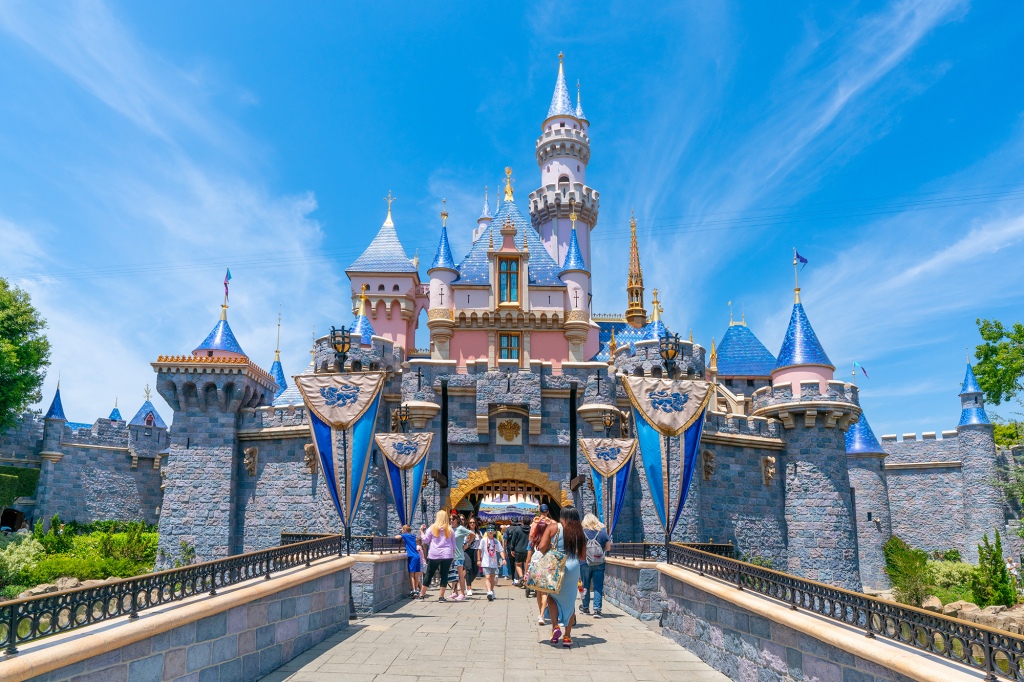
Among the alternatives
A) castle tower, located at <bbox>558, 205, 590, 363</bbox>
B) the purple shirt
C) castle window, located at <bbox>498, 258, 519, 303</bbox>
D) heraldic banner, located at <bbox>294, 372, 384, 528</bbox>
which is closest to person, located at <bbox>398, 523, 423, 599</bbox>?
the purple shirt

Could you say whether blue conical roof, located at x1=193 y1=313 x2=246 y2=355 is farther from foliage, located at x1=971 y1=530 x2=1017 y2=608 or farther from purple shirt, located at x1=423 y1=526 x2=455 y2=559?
foliage, located at x1=971 y1=530 x2=1017 y2=608

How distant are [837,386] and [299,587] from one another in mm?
19956

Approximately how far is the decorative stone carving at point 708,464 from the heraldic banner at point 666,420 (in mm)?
10419

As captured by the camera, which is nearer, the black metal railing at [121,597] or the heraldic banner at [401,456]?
the black metal railing at [121,597]

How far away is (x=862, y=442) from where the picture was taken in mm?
30641

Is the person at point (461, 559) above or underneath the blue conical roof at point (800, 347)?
underneath

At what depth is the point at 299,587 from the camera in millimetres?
8883

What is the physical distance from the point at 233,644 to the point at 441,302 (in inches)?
834

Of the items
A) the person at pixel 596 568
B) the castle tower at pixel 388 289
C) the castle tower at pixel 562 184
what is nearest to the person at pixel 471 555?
the person at pixel 596 568

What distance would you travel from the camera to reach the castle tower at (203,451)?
78.5 feet

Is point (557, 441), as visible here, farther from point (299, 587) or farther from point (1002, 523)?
point (1002, 523)

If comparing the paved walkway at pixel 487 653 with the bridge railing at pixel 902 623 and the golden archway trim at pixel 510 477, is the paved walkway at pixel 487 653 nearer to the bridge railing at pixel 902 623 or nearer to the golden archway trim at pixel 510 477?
the bridge railing at pixel 902 623

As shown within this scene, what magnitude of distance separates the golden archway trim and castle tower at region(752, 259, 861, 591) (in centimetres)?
819

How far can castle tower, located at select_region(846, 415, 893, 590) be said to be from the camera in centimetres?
2942
